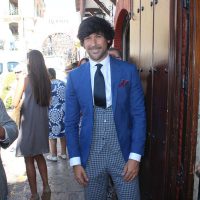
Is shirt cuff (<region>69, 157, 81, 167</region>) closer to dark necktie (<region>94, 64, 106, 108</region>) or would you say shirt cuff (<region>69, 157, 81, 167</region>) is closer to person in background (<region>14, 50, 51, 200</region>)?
dark necktie (<region>94, 64, 106, 108</region>)

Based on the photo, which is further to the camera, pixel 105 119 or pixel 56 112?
pixel 56 112

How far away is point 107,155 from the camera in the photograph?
115 inches

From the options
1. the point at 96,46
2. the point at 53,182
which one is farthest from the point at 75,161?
the point at 53,182

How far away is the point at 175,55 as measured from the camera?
2699mm

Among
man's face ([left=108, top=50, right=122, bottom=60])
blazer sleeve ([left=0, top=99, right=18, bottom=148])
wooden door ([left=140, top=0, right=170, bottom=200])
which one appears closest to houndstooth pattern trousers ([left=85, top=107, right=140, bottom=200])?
wooden door ([left=140, top=0, right=170, bottom=200])

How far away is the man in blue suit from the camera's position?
114 inches

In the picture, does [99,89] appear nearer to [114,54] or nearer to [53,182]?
[114,54]

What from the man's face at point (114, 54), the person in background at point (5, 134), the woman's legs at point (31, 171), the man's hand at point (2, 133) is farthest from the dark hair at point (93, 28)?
the woman's legs at point (31, 171)

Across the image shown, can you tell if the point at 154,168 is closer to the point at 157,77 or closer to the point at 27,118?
the point at 157,77

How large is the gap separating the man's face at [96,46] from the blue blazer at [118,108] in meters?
0.10

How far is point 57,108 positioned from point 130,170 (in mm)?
4127

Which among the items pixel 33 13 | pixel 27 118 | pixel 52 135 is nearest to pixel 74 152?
pixel 27 118

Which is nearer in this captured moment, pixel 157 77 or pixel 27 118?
pixel 157 77

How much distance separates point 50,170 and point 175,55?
417 centimetres
